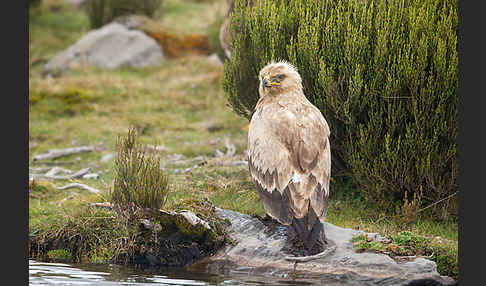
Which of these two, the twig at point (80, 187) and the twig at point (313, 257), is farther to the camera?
the twig at point (80, 187)

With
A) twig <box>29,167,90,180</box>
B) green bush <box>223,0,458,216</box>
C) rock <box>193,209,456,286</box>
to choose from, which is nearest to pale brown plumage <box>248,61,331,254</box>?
rock <box>193,209,456,286</box>

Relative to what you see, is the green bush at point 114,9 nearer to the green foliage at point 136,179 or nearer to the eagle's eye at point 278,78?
the green foliage at point 136,179

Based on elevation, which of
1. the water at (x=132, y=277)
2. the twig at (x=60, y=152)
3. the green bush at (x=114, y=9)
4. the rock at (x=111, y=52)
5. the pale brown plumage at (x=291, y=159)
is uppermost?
the green bush at (x=114, y=9)

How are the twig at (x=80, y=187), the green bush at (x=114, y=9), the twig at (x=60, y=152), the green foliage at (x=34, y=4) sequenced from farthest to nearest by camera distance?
the green foliage at (x=34, y=4), the green bush at (x=114, y=9), the twig at (x=60, y=152), the twig at (x=80, y=187)

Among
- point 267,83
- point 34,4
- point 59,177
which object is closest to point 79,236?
point 267,83

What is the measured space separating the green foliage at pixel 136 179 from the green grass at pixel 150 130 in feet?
1.93

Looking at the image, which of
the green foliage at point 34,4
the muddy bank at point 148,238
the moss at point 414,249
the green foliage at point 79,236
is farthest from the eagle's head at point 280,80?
the green foliage at point 34,4

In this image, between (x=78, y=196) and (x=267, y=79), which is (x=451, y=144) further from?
(x=78, y=196)

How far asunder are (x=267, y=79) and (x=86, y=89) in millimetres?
16232

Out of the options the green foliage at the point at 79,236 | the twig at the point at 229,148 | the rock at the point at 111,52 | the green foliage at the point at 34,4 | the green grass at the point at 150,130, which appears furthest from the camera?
the green foliage at the point at 34,4

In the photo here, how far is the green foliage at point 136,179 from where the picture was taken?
10094mm

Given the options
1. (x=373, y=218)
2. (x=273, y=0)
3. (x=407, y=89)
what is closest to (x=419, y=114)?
(x=407, y=89)

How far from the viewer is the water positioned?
8.59 metres

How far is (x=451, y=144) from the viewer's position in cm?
1144
